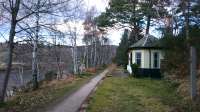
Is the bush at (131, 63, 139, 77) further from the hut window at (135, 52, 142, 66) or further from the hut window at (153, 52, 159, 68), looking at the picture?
the hut window at (153, 52, 159, 68)

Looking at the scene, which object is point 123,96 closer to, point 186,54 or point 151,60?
point 186,54

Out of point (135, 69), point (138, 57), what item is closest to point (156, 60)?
point (138, 57)

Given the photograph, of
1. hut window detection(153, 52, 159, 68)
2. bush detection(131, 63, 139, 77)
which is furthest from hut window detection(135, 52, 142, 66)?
bush detection(131, 63, 139, 77)

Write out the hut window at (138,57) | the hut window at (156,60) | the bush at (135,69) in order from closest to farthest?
1. the bush at (135,69)
2. the hut window at (156,60)
3. the hut window at (138,57)

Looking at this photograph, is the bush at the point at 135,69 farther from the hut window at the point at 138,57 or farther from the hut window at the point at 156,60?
the hut window at the point at 156,60

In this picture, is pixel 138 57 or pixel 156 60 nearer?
pixel 156 60

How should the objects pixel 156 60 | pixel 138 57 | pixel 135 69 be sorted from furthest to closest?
1. pixel 138 57
2. pixel 156 60
3. pixel 135 69

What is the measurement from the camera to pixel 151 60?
1519 inches

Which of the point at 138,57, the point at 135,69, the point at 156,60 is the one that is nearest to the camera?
the point at 135,69

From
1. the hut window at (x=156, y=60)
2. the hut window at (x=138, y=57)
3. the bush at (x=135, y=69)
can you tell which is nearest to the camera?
the bush at (x=135, y=69)

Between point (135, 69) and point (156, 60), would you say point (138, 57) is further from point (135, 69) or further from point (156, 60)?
point (135, 69)

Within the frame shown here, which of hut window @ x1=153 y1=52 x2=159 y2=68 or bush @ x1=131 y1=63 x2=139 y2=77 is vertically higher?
hut window @ x1=153 y1=52 x2=159 y2=68

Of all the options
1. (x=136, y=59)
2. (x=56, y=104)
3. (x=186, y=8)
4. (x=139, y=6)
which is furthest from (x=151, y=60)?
(x=56, y=104)

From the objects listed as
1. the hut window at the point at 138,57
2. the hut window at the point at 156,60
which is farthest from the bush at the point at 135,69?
the hut window at the point at 156,60
